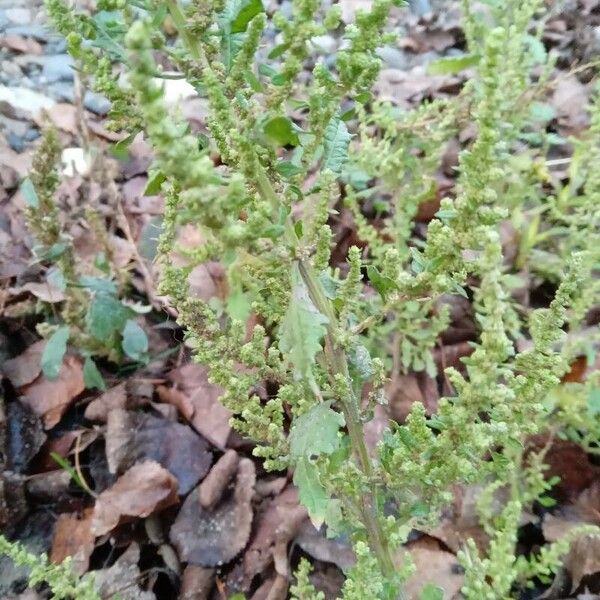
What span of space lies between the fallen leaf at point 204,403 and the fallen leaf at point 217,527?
11 cm

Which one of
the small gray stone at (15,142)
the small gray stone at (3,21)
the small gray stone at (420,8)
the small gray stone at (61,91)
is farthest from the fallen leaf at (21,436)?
the small gray stone at (420,8)

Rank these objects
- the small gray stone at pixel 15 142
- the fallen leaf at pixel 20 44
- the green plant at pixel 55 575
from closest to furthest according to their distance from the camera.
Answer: the green plant at pixel 55 575 → the small gray stone at pixel 15 142 → the fallen leaf at pixel 20 44

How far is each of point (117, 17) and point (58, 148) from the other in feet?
2.55

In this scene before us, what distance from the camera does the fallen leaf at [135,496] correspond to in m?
1.54

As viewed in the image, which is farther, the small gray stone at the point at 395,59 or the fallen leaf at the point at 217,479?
the small gray stone at the point at 395,59

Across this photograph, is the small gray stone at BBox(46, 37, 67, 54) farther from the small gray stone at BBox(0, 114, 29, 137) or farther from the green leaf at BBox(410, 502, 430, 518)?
the green leaf at BBox(410, 502, 430, 518)

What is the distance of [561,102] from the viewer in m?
2.52

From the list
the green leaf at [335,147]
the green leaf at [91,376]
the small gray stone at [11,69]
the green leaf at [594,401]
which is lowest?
the green leaf at [91,376]

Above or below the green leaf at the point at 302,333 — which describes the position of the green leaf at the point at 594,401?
below

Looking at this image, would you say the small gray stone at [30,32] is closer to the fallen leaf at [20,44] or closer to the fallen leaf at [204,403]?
the fallen leaf at [20,44]

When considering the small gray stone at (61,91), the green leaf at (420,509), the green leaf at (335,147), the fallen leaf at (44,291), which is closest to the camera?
the green leaf at (335,147)

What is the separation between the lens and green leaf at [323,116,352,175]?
0.94 meters

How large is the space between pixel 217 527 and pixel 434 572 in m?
0.49

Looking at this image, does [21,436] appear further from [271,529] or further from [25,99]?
[25,99]
